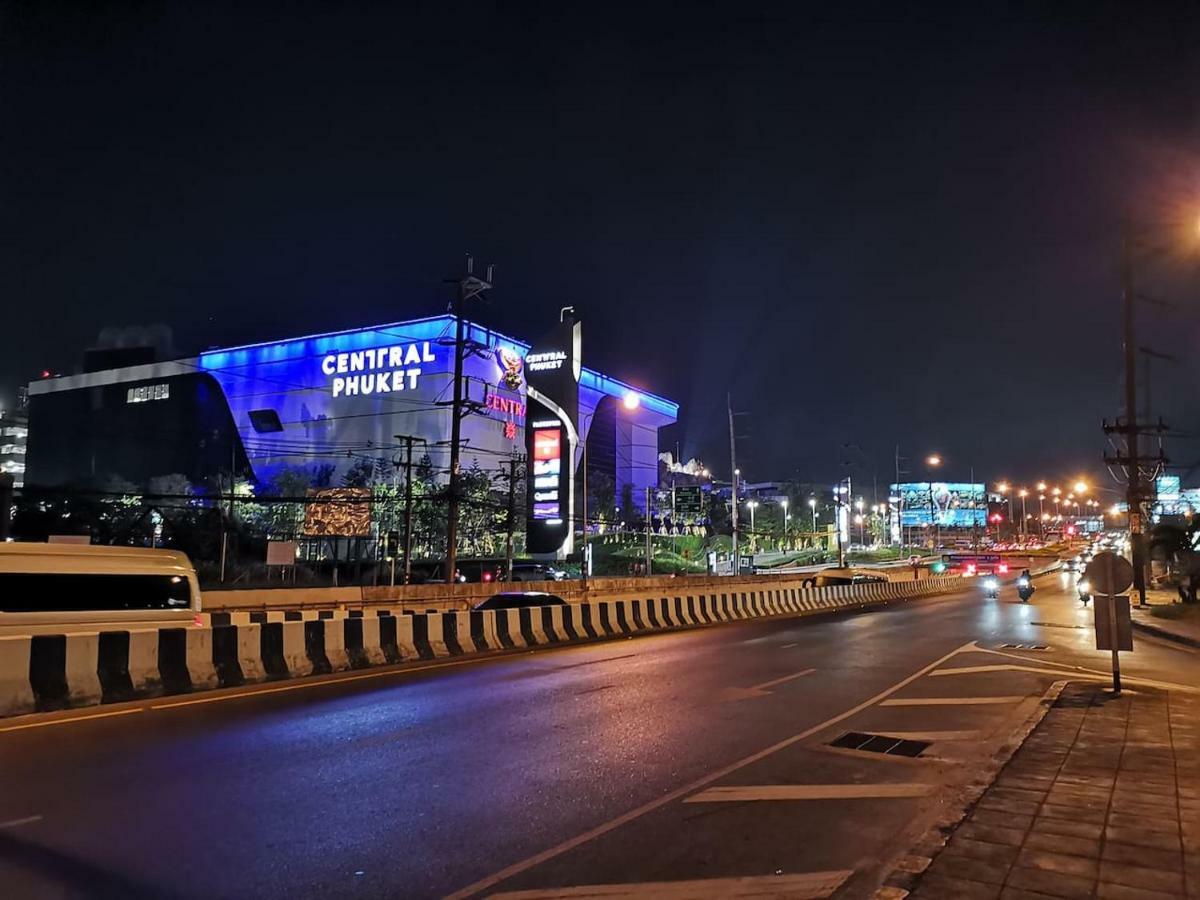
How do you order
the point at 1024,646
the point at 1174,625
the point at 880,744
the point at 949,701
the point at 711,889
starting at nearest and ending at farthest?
Result: the point at 711,889 → the point at 880,744 → the point at 949,701 → the point at 1024,646 → the point at 1174,625

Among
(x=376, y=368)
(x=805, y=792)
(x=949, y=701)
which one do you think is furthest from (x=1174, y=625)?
(x=376, y=368)

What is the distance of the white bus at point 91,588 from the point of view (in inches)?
435

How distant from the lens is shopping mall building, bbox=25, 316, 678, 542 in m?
79.1

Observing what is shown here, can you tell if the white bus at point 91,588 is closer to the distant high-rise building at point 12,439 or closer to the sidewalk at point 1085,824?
the sidewalk at point 1085,824

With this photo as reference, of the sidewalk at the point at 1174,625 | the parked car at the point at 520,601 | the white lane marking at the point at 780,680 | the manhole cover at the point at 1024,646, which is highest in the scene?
the parked car at the point at 520,601

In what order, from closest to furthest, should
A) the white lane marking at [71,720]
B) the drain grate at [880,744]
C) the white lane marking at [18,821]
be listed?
1. the white lane marking at [18,821]
2. the drain grate at [880,744]
3. the white lane marking at [71,720]

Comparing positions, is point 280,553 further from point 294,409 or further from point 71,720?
point 294,409

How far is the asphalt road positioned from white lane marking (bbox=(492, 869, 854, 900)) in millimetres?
22

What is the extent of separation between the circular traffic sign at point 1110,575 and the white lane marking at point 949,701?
6.03ft

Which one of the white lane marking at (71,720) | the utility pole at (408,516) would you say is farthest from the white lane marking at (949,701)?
the utility pole at (408,516)

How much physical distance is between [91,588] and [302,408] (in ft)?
257

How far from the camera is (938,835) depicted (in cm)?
522

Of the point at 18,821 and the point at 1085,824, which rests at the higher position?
the point at 1085,824

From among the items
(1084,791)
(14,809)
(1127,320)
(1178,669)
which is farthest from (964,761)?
(1127,320)
